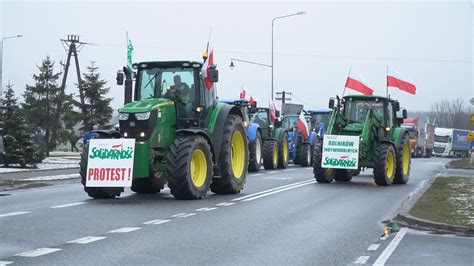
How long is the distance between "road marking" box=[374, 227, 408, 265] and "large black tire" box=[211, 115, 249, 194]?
5.65 m

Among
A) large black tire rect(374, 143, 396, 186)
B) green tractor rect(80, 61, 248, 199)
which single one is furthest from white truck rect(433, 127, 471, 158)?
green tractor rect(80, 61, 248, 199)

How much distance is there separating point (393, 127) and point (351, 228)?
11.5 metres

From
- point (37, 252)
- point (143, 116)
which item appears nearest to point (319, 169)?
point (143, 116)

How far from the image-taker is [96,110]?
4106 centimetres

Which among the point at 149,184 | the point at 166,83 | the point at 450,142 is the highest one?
the point at 166,83

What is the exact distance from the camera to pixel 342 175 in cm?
2211

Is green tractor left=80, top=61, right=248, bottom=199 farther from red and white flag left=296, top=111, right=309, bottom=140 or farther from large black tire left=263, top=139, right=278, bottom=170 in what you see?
red and white flag left=296, top=111, right=309, bottom=140

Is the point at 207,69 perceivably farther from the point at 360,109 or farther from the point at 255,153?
the point at 255,153

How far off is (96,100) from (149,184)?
25.9 meters

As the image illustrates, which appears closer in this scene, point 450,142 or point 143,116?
point 143,116

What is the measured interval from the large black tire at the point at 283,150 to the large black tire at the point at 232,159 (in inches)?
465

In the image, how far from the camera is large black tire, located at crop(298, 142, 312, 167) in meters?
31.7

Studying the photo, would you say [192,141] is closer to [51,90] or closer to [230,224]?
[230,224]

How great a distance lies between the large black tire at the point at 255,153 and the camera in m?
26.2
